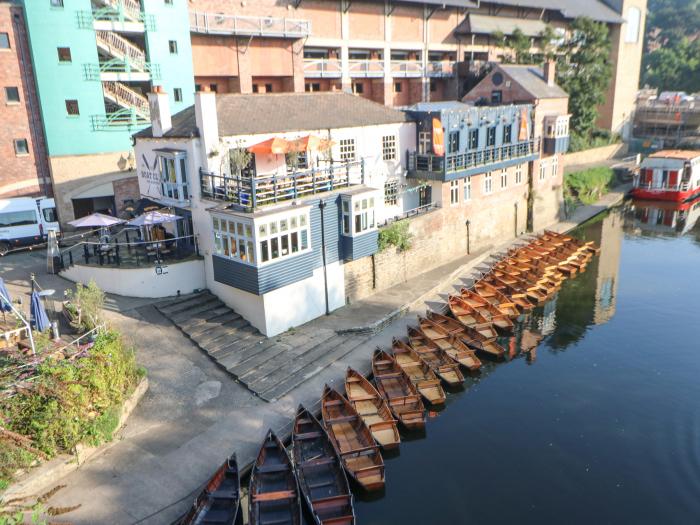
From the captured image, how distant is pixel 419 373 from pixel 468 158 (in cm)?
1786

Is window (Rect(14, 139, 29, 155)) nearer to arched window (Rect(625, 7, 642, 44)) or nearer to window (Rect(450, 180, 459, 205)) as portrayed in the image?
window (Rect(450, 180, 459, 205))

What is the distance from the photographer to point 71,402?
15.9 m

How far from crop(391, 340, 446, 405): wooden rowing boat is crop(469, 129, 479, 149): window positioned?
58.5 feet

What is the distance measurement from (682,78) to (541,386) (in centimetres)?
8826

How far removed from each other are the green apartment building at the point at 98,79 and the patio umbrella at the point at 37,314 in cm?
1757

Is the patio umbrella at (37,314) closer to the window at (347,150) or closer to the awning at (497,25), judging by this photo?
the window at (347,150)

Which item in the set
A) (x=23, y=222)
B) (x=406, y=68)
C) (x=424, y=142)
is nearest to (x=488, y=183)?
(x=424, y=142)

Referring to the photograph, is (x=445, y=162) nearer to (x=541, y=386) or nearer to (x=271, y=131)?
(x=271, y=131)

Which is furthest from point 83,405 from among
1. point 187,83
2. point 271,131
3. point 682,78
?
point 682,78

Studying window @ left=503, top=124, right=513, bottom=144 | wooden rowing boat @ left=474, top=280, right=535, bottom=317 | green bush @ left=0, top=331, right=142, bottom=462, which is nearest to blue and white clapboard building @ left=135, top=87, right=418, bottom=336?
green bush @ left=0, top=331, right=142, bottom=462

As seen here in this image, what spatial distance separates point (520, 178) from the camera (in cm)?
4134

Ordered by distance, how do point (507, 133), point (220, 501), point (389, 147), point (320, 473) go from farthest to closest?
point (507, 133) < point (389, 147) < point (320, 473) < point (220, 501)

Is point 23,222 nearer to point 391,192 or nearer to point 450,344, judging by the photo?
point 391,192

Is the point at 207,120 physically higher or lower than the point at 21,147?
higher
